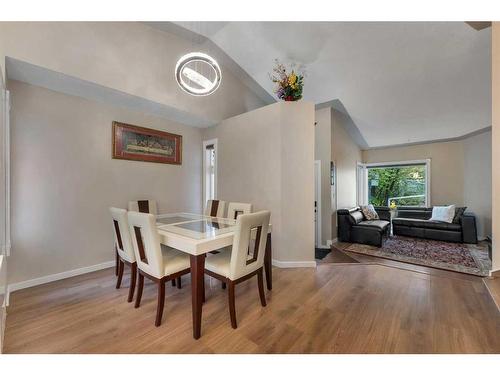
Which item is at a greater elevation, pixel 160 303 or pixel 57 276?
pixel 160 303

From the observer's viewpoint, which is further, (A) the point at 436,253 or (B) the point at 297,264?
(A) the point at 436,253

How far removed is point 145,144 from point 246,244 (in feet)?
8.35

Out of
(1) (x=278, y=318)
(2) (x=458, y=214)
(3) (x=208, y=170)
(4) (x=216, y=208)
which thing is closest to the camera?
(1) (x=278, y=318)

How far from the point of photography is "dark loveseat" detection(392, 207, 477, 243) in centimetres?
445

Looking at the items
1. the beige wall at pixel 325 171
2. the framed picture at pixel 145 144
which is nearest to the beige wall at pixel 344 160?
the beige wall at pixel 325 171

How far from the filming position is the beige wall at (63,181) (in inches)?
93.4

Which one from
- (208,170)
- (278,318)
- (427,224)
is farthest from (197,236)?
(427,224)

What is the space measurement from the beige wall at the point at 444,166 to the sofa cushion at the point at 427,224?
143 cm

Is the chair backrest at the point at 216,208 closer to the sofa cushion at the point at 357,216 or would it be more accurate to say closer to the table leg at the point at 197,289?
the table leg at the point at 197,289

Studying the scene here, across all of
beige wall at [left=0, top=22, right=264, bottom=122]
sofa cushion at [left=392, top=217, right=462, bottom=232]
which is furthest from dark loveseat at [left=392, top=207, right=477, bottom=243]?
beige wall at [left=0, top=22, right=264, bottom=122]

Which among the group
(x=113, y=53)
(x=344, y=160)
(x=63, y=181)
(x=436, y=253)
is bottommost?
(x=436, y=253)

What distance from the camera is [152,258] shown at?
177 cm

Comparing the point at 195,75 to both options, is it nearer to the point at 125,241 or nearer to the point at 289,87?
the point at 289,87
